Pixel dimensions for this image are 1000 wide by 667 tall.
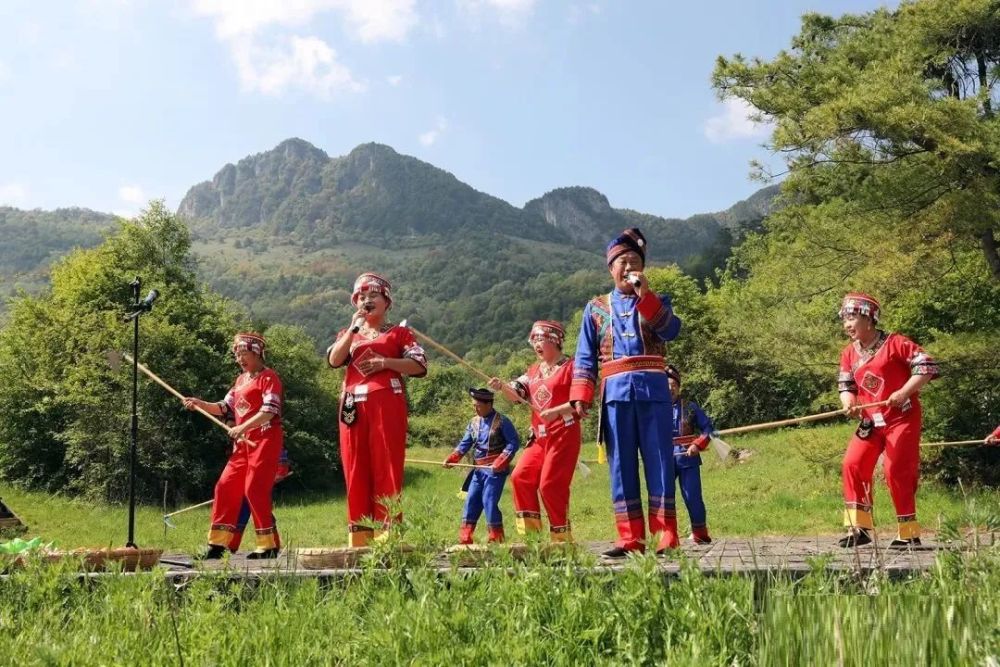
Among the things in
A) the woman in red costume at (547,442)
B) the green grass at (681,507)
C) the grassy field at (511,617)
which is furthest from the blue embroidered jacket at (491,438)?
the grassy field at (511,617)

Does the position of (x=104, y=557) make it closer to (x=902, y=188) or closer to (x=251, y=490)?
(x=251, y=490)

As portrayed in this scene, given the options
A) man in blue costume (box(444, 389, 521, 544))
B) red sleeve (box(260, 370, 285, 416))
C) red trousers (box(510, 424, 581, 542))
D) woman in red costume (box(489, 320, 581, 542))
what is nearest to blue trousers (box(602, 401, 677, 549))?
woman in red costume (box(489, 320, 581, 542))

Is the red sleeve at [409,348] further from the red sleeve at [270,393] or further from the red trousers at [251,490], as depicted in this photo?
the red trousers at [251,490]

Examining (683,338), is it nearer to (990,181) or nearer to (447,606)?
(990,181)

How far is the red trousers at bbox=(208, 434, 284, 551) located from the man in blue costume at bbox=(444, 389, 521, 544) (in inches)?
89.1

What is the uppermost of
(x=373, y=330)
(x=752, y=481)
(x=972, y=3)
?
(x=972, y=3)

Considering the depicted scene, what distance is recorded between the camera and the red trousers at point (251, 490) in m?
7.98

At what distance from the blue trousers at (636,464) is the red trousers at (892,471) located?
2332mm

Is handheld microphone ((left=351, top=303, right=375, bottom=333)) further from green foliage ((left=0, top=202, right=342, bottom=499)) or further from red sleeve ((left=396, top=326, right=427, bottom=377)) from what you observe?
green foliage ((left=0, top=202, right=342, bottom=499))

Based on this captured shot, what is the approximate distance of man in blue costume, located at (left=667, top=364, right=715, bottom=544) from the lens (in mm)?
9219

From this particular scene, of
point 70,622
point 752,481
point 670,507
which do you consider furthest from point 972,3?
point 70,622

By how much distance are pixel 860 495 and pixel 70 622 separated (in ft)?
20.3

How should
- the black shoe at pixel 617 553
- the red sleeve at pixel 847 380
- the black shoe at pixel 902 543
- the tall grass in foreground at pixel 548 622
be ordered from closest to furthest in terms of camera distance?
the tall grass in foreground at pixel 548 622
the black shoe at pixel 617 553
the black shoe at pixel 902 543
the red sleeve at pixel 847 380

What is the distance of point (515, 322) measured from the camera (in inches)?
4488
